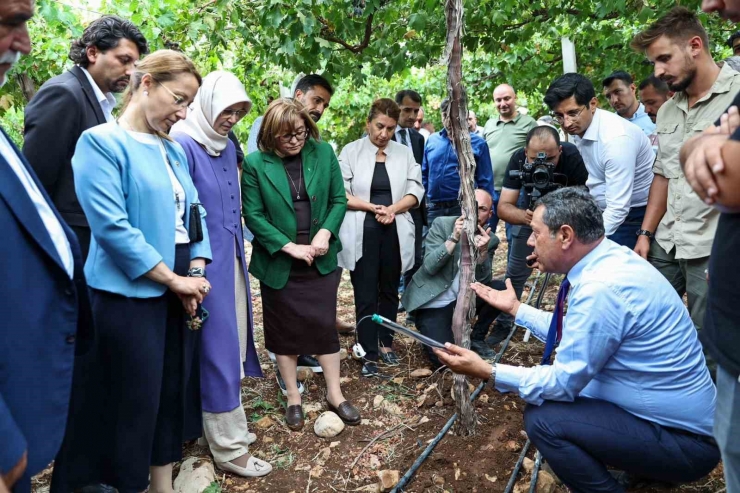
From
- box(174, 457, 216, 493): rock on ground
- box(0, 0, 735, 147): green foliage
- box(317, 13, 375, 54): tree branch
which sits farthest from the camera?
box(317, 13, 375, 54): tree branch

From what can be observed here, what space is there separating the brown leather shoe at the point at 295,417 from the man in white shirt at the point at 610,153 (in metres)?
2.06

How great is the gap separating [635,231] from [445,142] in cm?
169

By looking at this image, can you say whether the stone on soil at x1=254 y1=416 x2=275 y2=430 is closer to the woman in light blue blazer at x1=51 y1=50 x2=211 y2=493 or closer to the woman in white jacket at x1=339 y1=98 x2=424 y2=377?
the woman in white jacket at x1=339 y1=98 x2=424 y2=377

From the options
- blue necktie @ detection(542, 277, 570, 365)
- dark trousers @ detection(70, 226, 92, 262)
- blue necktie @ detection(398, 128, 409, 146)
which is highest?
blue necktie @ detection(398, 128, 409, 146)

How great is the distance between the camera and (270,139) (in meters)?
3.07

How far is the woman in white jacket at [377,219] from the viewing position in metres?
3.73

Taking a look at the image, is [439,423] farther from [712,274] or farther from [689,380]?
[712,274]

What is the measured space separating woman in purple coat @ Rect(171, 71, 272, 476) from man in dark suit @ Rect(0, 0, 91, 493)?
49.3 inches

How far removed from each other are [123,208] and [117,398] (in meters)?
0.70

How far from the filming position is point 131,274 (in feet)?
6.79

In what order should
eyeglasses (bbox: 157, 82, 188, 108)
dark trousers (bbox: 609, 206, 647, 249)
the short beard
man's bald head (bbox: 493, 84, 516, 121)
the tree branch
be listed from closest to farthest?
1. eyeglasses (bbox: 157, 82, 188, 108)
2. the short beard
3. dark trousers (bbox: 609, 206, 647, 249)
4. the tree branch
5. man's bald head (bbox: 493, 84, 516, 121)

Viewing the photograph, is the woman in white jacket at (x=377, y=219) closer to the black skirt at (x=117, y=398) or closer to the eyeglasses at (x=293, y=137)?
the eyeglasses at (x=293, y=137)

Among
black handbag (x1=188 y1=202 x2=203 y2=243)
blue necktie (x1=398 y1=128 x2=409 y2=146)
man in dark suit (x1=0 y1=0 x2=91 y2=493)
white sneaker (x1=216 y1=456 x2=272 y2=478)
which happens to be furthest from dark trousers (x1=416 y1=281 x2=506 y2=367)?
man in dark suit (x1=0 y1=0 x2=91 y2=493)

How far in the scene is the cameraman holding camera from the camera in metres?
3.48
